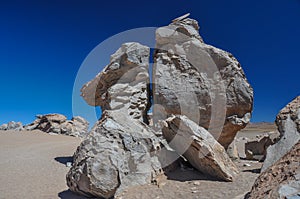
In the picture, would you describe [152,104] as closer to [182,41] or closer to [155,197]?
[182,41]

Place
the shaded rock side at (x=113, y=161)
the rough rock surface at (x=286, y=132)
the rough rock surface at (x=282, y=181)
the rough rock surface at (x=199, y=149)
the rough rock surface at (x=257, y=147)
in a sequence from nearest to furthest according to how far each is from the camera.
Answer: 1. the rough rock surface at (x=282, y=181)
2. the rough rock surface at (x=286, y=132)
3. the shaded rock side at (x=113, y=161)
4. the rough rock surface at (x=199, y=149)
5. the rough rock surface at (x=257, y=147)

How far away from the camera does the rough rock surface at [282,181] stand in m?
2.48

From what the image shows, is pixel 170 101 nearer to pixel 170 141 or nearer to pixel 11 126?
pixel 170 141

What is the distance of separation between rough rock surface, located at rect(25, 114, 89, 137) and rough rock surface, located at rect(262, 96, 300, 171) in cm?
2008

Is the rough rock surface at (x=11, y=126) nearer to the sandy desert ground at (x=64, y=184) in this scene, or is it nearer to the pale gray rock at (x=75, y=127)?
the pale gray rock at (x=75, y=127)

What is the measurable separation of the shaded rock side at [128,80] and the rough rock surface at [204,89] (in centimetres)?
55

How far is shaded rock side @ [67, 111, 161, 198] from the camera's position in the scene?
5.84m

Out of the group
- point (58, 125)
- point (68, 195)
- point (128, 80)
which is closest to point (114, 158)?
point (68, 195)

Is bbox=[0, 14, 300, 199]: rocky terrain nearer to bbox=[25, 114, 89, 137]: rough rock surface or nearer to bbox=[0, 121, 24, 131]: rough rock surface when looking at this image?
bbox=[25, 114, 89, 137]: rough rock surface

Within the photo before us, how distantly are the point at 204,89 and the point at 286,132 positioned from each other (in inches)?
176

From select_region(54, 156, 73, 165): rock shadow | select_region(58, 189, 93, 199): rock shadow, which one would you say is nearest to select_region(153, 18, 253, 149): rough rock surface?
select_region(54, 156, 73, 165): rock shadow

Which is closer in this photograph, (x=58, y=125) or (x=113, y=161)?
(x=113, y=161)

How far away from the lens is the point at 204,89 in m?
9.60

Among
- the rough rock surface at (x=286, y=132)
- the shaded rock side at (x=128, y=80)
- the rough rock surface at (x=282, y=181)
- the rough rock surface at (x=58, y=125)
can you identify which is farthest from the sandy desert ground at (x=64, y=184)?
the rough rock surface at (x=58, y=125)
